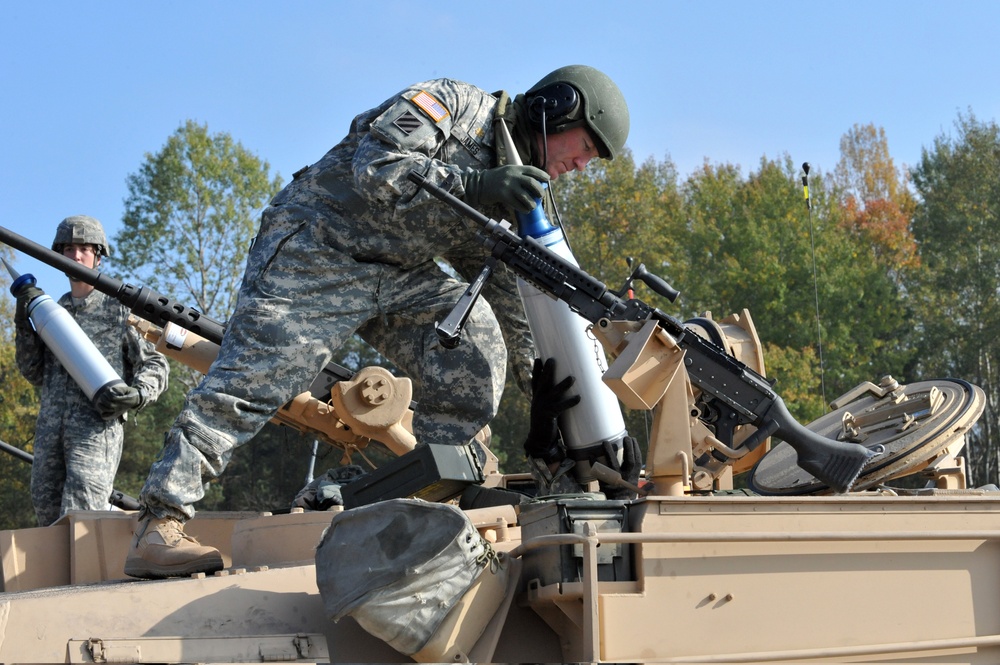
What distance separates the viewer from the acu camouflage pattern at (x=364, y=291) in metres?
4.89

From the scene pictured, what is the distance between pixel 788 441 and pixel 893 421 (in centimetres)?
85

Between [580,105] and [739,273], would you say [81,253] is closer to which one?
[580,105]

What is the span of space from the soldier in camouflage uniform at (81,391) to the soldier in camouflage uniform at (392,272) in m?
2.94

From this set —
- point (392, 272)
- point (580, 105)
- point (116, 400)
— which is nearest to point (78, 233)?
point (116, 400)

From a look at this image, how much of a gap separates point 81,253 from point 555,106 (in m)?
3.93

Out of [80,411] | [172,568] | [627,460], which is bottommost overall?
[172,568]

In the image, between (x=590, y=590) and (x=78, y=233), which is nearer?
(x=590, y=590)

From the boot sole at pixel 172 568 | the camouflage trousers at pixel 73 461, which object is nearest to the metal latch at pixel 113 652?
the boot sole at pixel 172 568

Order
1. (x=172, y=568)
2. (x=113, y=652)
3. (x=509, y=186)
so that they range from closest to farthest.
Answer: (x=113, y=652) → (x=172, y=568) → (x=509, y=186)

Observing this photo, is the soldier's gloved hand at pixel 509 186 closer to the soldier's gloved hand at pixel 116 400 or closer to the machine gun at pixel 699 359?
the machine gun at pixel 699 359

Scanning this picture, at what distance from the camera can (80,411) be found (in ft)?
27.2

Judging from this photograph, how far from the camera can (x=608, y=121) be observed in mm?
5734

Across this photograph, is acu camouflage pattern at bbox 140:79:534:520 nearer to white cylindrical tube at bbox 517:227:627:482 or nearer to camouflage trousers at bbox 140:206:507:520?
camouflage trousers at bbox 140:206:507:520

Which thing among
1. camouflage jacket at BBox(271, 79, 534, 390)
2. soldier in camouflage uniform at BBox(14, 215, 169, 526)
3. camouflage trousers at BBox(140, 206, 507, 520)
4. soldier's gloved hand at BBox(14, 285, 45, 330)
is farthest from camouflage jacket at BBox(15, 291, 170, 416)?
camouflage jacket at BBox(271, 79, 534, 390)
